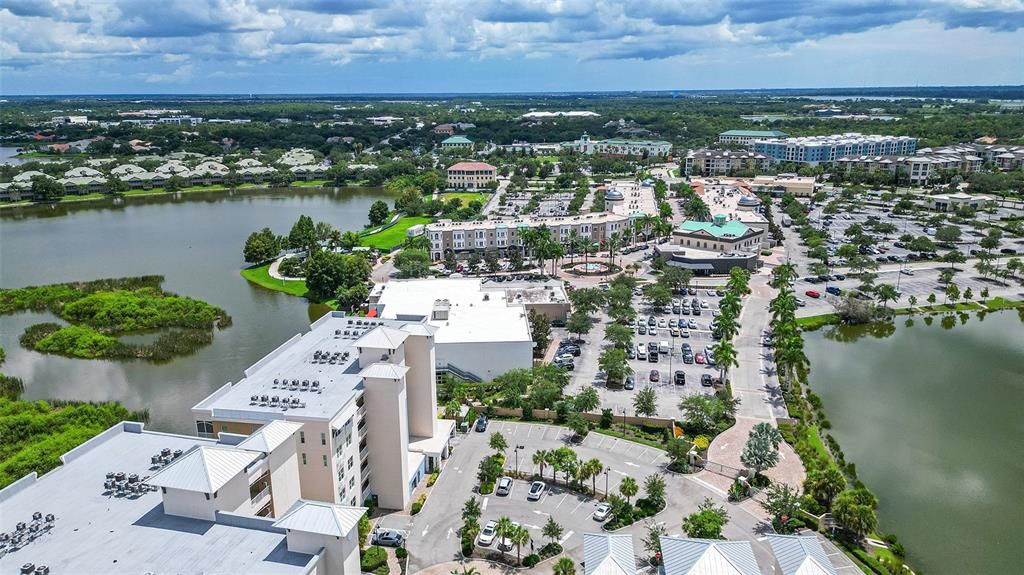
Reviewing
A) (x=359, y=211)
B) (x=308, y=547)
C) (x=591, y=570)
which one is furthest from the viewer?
(x=359, y=211)

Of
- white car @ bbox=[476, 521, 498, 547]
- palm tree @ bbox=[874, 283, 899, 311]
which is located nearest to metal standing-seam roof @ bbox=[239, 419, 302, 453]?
white car @ bbox=[476, 521, 498, 547]

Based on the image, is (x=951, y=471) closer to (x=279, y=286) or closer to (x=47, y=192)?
(x=279, y=286)

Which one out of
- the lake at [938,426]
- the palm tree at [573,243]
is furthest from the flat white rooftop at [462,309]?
the palm tree at [573,243]

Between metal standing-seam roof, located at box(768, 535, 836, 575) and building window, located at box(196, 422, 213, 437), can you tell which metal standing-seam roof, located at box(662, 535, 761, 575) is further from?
building window, located at box(196, 422, 213, 437)

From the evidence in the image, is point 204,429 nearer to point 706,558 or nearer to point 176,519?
point 176,519

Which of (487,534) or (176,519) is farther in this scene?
(487,534)

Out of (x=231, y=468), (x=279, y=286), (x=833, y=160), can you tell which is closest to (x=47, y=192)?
(x=279, y=286)

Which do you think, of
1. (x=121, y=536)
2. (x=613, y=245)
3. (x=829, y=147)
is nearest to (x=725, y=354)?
(x=121, y=536)
